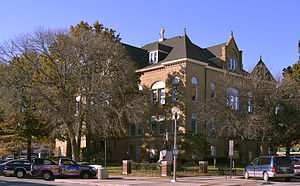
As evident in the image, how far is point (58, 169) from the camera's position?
87.7 feet

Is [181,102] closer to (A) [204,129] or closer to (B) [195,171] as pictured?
(A) [204,129]

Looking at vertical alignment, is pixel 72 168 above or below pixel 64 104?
below

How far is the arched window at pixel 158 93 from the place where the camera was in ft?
152

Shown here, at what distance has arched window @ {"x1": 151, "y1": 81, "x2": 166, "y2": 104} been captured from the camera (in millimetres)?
46241

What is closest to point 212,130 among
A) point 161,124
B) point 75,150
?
point 161,124

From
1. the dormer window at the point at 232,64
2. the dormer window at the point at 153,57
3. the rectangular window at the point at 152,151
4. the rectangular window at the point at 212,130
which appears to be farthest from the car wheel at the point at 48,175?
the dormer window at the point at 232,64

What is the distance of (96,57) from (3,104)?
946cm

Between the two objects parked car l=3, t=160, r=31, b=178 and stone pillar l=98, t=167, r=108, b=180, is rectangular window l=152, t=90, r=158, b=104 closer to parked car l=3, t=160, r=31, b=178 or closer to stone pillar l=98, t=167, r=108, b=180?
parked car l=3, t=160, r=31, b=178

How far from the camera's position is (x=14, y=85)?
3488cm

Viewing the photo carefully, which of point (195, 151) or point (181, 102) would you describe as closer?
point (195, 151)

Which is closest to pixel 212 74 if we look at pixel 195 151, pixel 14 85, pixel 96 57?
pixel 195 151

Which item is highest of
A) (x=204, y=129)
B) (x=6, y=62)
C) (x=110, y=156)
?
(x=6, y=62)

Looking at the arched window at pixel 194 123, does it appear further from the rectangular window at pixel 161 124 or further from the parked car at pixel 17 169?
the parked car at pixel 17 169

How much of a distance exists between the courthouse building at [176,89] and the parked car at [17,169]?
53.5 feet
